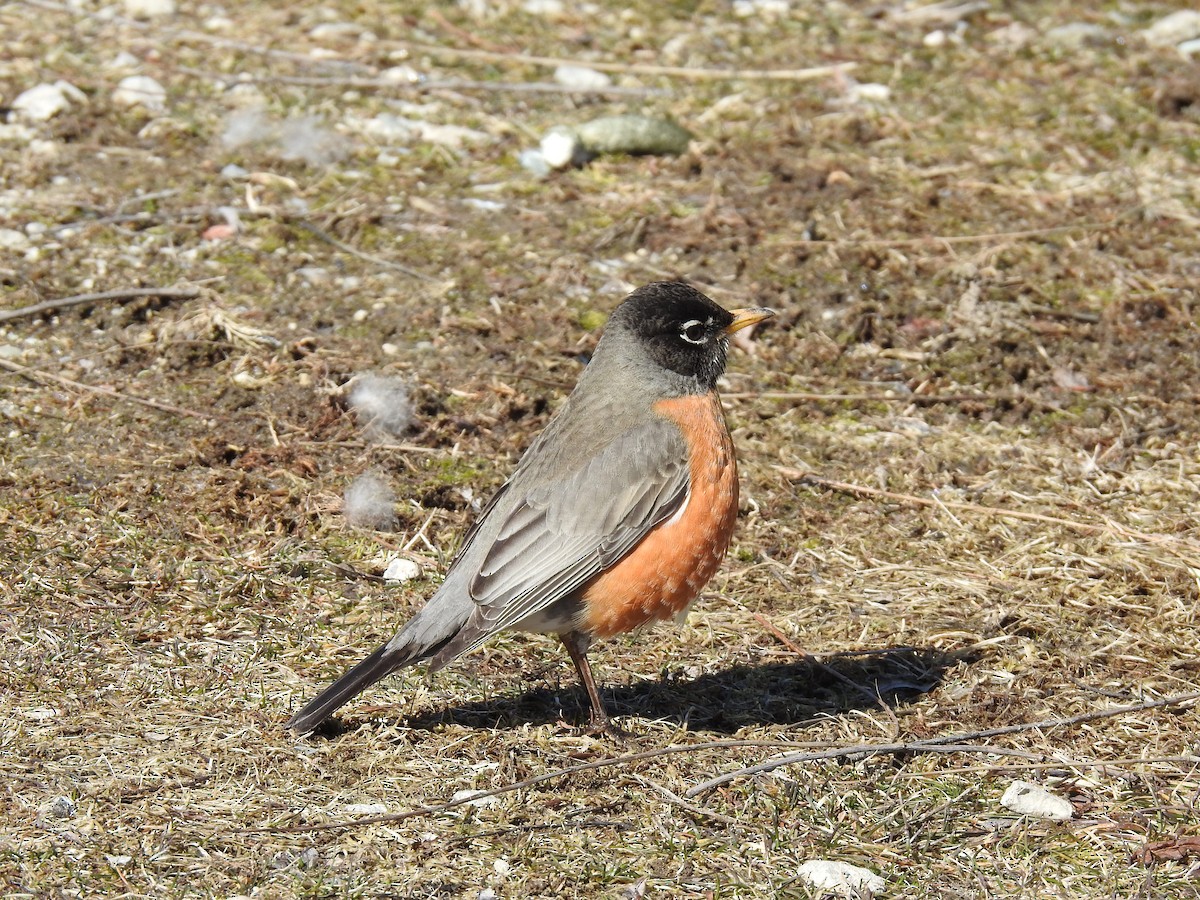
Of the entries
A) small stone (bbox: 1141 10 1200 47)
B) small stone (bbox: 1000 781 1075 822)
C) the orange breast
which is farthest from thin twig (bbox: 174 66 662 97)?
small stone (bbox: 1000 781 1075 822)

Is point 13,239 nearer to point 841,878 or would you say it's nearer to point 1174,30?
point 841,878

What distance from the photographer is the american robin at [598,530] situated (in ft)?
15.3

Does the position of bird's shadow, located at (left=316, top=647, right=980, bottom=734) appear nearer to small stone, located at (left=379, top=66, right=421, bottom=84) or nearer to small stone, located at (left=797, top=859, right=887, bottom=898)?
small stone, located at (left=797, top=859, right=887, bottom=898)

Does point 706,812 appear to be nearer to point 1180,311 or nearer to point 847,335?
point 847,335

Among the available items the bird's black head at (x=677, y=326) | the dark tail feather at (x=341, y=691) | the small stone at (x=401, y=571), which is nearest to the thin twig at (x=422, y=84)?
the bird's black head at (x=677, y=326)

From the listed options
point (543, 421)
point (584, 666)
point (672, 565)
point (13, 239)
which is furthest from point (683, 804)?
point (13, 239)

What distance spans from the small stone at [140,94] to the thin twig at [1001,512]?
14.7ft

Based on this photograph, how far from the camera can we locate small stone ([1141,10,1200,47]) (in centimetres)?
977

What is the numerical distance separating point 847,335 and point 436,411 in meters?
2.12

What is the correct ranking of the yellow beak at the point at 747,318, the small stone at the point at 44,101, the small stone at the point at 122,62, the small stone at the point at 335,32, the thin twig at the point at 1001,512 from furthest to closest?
the small stone at the point at 335,32
the small stone at the point at 122,62
the small stone at the point at 44,101
the thin twig at the point at 1001,512
the yellow beak at the point at 747,318

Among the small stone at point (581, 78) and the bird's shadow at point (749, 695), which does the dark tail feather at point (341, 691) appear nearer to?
the bird's shadow at point (749, 695)

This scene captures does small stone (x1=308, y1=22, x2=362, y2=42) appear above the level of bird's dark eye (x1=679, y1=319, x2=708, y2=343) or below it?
below

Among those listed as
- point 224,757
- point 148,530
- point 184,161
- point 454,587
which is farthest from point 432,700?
point 184,161

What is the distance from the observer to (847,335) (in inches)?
283
